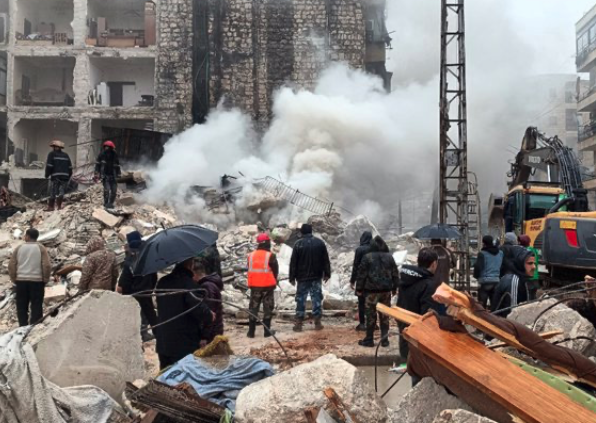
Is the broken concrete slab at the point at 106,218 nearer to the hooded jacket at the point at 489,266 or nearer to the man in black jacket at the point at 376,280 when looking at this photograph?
the man in black jacket at the point at 376,280

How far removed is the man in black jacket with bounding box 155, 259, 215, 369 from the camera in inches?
160

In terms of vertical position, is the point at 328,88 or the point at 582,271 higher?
the point at 328,88

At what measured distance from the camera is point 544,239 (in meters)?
9.47

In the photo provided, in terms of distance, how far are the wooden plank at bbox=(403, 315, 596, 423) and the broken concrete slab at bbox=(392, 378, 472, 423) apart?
0.22 metres

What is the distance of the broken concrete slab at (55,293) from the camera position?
31.0ft

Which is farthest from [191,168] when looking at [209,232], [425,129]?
[209,232]

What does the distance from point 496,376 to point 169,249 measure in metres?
2.76

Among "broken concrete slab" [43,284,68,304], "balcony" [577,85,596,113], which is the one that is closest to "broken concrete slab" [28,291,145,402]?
"broken concrete slab" [43,284,68,304]

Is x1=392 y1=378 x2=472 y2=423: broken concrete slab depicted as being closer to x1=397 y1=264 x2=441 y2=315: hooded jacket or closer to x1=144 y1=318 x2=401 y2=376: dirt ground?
x1=397 y1=264 x2=441 y2=315: hooded jacket

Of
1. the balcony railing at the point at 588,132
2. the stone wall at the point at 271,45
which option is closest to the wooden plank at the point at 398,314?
the stone wall at the point at 271,45

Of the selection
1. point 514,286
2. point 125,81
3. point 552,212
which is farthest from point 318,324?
point 125,81

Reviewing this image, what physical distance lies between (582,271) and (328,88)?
16407mm

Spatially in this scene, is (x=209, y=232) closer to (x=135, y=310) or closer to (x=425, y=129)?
(x=135, y=310)

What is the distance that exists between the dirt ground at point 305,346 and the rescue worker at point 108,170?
22.3ft
